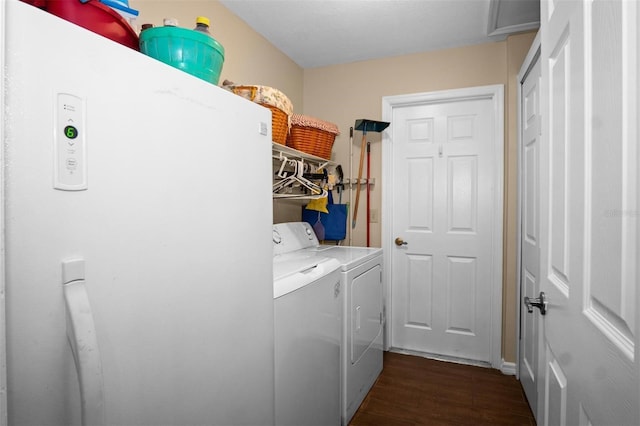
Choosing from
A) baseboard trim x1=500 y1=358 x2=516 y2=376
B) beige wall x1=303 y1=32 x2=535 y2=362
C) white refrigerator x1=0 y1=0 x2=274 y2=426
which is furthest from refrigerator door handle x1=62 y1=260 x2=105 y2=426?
baseboard trim x1=500 y1=358 x2=516 y2=376

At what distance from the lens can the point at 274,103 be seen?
1764mm

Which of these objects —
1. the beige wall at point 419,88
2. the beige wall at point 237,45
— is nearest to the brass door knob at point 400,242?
the beige wall at point 419,88

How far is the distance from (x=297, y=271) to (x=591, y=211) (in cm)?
111

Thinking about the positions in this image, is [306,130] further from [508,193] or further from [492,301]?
[492,301]

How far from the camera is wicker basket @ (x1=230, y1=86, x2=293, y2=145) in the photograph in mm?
1698

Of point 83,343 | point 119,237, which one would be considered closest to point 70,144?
point 119,237

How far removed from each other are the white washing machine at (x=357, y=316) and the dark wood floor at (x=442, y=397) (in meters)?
0.11

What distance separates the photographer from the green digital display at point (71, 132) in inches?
24.9

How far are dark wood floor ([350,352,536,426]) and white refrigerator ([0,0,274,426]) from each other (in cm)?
133

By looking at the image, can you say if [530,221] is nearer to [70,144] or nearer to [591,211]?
[591,211]

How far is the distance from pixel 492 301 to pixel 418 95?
67.1 inches

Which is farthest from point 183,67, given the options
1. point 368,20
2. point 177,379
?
point 368,20

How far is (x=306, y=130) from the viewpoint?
88.7 inches

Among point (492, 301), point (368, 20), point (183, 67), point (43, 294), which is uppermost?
point (368, 20)
